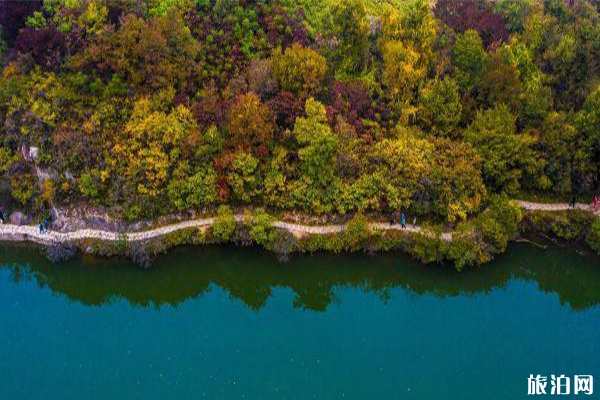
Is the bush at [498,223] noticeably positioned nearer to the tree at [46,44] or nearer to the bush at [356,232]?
the bush at [356,232]

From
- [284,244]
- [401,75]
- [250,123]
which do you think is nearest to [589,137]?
[401,75]

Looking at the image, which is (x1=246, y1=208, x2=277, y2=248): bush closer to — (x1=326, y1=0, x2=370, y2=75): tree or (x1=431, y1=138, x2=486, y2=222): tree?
(x1=431, y1=138, x2=486, y2=222): tree

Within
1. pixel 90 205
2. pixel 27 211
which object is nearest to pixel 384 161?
pixel 90 205

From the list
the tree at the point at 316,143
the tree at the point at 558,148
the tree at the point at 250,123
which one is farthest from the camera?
the tree at the point at 558,148

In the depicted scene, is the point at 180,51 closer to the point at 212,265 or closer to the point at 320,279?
the point at 212,265

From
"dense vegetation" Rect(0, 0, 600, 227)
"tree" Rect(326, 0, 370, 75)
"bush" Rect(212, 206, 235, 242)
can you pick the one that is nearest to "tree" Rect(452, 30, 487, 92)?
"dense vegetation" Rect(0, 0, 600, 227)

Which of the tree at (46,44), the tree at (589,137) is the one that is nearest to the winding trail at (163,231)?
the tree at (589,137)
